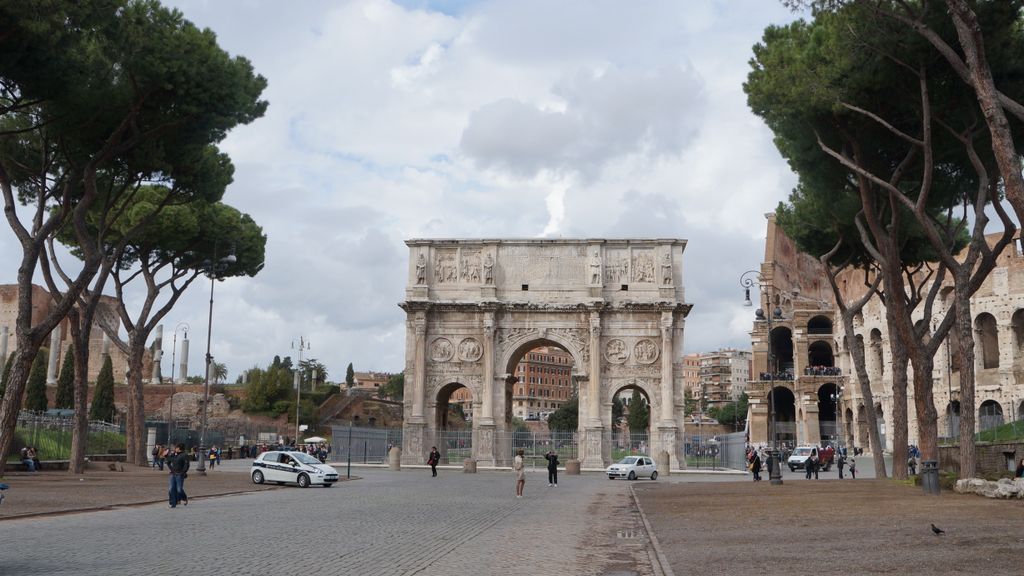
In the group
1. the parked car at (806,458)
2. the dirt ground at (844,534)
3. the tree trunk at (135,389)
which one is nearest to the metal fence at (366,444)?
the tree trunk at (135,389)

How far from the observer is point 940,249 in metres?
17.9

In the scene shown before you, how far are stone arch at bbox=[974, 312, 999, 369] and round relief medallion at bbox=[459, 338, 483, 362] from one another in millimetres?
27318

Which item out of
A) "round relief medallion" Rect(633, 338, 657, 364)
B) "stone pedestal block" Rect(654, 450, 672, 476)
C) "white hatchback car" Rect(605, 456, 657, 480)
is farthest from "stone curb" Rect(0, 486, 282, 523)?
"round relief medallion" Rect(633, 338, 657, 364)

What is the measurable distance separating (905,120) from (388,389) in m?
95.0

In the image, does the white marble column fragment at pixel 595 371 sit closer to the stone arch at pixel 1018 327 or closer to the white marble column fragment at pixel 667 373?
the white marble column fragment at pixel 667 373

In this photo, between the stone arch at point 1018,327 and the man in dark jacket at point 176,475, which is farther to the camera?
the stone arch at point 1018,327

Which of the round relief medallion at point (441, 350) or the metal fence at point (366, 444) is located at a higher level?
the round relief medallion at point (441, 350)

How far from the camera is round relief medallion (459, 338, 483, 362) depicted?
41.9m

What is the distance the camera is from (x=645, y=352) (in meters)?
41.2

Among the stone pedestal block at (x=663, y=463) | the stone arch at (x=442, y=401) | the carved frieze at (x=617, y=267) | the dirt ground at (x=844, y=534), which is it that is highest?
the carved frieze at (x=617, y=267)

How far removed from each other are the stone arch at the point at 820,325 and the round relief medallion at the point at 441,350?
118ft

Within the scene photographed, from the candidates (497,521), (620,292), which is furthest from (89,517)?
(620,292)

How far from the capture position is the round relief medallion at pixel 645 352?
41.2 meters

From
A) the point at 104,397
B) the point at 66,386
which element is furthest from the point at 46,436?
the point at 104,397
